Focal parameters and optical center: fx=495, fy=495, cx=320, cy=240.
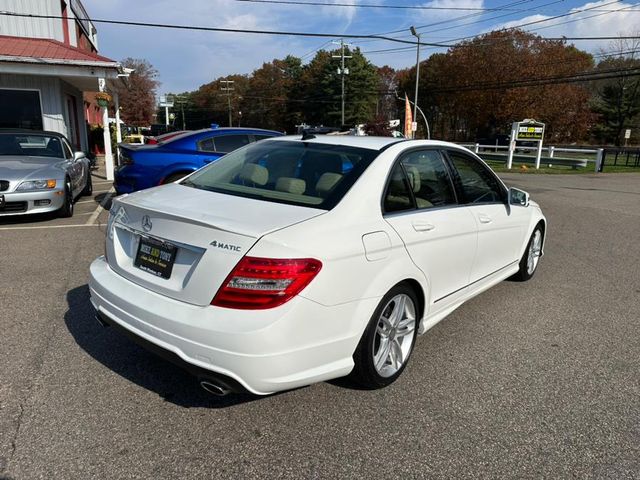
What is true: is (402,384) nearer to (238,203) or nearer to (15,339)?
(238,203)

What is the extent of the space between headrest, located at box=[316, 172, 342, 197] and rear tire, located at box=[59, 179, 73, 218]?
6.12m

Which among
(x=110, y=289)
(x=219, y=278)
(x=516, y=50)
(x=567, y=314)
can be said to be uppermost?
(x=516, y=50)

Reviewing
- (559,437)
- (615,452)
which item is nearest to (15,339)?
(559,437)

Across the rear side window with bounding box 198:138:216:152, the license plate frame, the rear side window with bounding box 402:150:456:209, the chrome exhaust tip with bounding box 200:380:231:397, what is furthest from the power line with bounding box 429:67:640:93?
the chrome exhaust tip with bounding box 200:380:231:397

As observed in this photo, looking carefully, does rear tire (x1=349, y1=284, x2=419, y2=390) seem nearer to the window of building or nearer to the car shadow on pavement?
the car shadow on pavement

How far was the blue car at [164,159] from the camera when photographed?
7.55 metres

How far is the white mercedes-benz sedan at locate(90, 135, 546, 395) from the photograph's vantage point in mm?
2389

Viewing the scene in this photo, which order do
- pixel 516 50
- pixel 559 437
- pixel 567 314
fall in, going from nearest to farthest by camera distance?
pixel 559 437, pixel 567 314, pixel 516 50

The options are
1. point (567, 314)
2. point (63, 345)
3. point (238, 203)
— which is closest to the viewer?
point (238, 203)

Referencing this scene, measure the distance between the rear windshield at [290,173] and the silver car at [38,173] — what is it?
4.76 metres

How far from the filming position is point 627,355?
3.69 meters

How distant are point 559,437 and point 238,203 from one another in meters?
2.20

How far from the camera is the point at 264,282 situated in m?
2.36

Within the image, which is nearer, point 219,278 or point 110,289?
point 219,278
